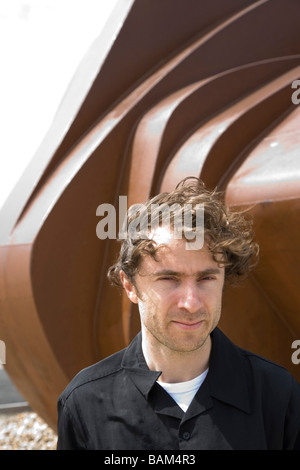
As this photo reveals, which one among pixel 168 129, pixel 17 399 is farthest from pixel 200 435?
pixel 17 399

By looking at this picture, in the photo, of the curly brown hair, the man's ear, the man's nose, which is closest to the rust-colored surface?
the curly brown hair

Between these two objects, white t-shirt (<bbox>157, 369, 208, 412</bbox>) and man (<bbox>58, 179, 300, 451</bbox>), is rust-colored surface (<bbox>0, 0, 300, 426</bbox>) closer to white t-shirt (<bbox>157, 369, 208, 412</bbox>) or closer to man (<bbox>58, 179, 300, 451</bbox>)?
man (<bbox>58, 179, 300, 451</bbox>)

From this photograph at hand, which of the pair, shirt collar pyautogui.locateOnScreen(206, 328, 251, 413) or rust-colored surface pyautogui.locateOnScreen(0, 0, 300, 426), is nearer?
shirt collar pyautogui.locateOnScreen(206, 328, 251, 413)

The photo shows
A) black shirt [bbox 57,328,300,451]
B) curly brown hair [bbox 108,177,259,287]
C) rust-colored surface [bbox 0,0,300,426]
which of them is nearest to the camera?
black shirt [bbox 57,328,300,451]

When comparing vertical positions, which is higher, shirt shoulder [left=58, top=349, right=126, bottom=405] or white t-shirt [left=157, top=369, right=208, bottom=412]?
shirt shoulder [left=58, top=349, right=126, bottom=405]

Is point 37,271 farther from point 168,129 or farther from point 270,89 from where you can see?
point 270,89

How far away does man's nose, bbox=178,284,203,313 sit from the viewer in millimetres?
1562

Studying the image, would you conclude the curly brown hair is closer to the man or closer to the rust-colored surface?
the man

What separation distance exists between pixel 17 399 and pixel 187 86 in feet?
29.3

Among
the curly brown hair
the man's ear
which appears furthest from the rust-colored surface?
the man's ear

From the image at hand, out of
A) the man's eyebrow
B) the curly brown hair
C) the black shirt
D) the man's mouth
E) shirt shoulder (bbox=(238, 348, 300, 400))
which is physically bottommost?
the black shirt

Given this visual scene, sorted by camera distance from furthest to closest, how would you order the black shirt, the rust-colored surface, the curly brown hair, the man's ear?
the rust-colored surface, the man's ear, the curly brown hair, the black shirt

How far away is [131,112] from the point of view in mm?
3887

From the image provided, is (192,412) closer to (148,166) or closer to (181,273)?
(181,273)
